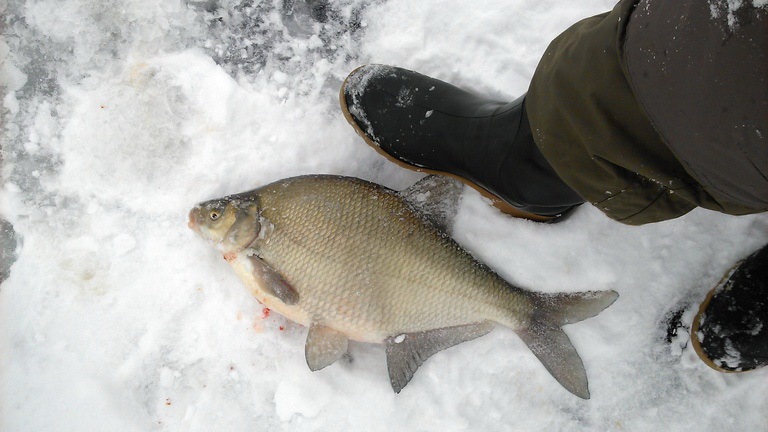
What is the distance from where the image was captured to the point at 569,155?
1.03 m

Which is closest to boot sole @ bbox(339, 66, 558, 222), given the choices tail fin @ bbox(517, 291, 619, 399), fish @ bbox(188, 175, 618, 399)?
fish @ bbox(188, 175, 618, 399)

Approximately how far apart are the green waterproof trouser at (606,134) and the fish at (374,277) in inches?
20.7

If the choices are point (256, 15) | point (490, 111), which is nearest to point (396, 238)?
point (490, 111)

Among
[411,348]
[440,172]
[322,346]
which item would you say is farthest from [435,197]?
[322,346]

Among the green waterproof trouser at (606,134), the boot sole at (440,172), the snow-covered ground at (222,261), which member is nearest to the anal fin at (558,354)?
the snow-covered ground at (222,261)

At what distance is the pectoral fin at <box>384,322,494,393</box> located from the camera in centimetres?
157

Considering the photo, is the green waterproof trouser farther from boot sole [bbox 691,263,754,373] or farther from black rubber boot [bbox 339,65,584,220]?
boot sole [bbox 691,263,754,373]

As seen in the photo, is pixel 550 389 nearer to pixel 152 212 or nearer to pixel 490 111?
pixel 490 111

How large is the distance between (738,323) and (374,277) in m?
1.06

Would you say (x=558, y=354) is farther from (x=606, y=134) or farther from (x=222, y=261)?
(x=222, y=261)

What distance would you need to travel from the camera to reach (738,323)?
1528 mm

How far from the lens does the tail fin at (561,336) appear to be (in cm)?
153

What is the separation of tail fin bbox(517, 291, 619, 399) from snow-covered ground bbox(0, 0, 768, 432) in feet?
0.38

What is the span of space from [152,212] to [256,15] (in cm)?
74
